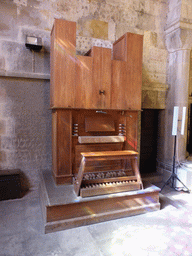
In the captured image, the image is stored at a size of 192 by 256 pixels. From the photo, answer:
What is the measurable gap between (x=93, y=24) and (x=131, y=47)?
4.88 ft

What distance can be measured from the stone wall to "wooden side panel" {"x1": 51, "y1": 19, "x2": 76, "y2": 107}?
1.04 metres

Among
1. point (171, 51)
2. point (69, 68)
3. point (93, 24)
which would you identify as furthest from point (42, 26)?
point (171, 51)

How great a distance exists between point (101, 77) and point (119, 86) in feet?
1.49

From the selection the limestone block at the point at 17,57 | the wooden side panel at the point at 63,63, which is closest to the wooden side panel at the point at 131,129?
the wooden side panel at the point at 63,63

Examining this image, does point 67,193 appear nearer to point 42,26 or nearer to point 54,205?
point 54,205

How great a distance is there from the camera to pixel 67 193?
3547mm

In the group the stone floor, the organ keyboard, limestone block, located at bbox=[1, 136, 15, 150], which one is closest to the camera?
the stone floor

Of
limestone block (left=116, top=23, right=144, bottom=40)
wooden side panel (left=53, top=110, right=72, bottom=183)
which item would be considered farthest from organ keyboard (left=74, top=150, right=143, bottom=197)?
limestone block (left=116, top=23, right=144, bottom=40)

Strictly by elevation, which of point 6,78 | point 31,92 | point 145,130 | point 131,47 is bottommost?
point 145,130

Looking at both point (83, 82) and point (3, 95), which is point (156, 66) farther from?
point (3, 95)

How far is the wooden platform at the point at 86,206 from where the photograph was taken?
3143mm

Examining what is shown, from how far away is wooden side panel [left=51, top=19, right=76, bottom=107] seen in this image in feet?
12.3

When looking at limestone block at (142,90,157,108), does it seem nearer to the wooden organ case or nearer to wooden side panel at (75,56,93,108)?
the wooden organ case

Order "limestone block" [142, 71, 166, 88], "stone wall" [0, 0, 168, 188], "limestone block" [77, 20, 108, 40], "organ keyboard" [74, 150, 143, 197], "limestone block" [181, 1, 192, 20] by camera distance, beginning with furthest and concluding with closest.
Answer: "limestone block" [142, 71, 166, 88]
"limestone block" [181, 1, 192, 20]
"limestone block" [77, 20, 108, 40]
"stone wall" [0, 0, 168, 188]
"organ keyboard" [74, 150, 143, 197]
